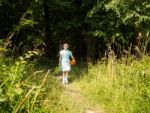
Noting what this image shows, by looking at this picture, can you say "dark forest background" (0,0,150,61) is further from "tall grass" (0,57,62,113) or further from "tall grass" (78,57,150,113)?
"tall grass" (0,57,62,113)

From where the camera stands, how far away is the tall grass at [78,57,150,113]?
27.0 feet

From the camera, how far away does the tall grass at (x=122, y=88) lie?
8242 millimetres

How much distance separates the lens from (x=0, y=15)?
17.1 meters

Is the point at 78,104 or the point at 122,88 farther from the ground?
the point at 122,88

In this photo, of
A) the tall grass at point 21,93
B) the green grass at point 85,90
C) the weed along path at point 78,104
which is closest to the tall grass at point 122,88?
the green grass at point 85,90

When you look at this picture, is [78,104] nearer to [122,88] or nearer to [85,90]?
[122,88]

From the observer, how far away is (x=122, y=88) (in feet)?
30.2

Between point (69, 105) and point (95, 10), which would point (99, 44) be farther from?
point (69, 105)

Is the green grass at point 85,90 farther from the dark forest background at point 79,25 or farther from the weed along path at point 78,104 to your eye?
the dark forest background at point 79,25

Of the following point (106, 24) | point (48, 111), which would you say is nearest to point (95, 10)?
point (106, 24)

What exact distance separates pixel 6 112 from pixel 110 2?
11336 mm

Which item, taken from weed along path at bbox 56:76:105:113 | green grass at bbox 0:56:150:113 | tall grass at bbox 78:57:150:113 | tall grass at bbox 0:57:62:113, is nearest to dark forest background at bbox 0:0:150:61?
tall grass at bbox 78:57:150:113

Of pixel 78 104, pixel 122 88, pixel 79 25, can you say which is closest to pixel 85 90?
pixel 78 104

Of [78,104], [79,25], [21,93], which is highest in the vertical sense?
[79,25]
